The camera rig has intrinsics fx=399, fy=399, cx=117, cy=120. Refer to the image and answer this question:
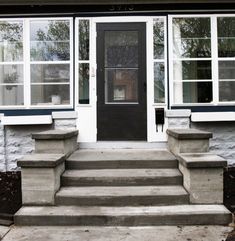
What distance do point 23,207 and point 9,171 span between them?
2.14m

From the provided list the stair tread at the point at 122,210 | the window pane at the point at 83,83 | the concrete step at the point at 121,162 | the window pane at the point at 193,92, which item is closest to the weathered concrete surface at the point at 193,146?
the concrete step at the point at 121,162

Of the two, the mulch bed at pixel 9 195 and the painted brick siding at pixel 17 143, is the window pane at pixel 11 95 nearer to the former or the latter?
the painted brick siding at pixel 17 143

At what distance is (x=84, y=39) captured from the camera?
712 cm

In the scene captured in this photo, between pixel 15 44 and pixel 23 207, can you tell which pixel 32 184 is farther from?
pixel 15 44

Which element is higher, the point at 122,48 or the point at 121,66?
the point at 122,48

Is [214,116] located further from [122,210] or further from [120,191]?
[122,210]

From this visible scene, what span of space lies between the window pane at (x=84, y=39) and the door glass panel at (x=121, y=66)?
0.34m

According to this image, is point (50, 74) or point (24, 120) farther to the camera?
point (50, 74)

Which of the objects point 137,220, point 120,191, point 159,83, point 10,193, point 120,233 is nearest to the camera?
point 120,233

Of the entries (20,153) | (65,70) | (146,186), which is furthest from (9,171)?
(146,186)

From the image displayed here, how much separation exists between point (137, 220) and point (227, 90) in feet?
A: 11.1

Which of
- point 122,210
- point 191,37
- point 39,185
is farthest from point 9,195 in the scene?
point 191,37

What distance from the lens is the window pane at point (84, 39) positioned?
711cm

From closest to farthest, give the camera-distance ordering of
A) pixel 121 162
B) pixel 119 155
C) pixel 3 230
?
pixel 3 230 → pixel 121 162 → pixel 119 155
